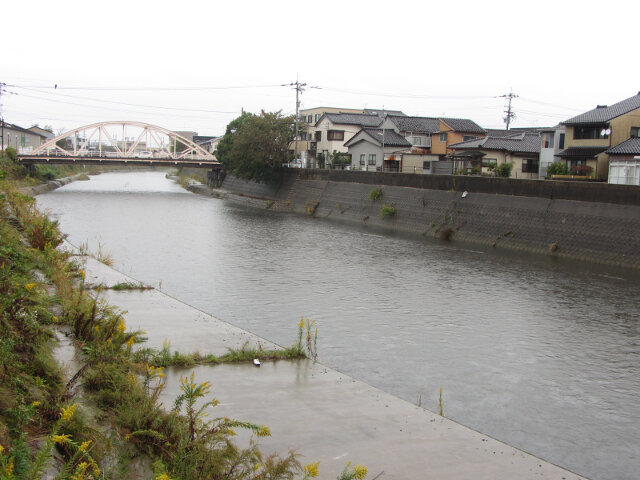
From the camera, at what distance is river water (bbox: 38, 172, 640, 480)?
23.1 feet

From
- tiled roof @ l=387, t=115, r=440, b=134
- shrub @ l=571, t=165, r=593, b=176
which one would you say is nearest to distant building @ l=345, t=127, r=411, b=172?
tiled roof @ l=387, t=115, r=440, b=134

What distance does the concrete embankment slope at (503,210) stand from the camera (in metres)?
17.5

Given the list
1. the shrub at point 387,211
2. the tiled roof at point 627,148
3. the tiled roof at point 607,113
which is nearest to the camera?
the tiled roof at point 627,148

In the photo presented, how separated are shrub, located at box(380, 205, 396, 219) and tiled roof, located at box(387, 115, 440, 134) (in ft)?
40.3

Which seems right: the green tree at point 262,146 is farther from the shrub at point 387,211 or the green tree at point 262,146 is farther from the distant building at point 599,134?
the distant building at point 599,134

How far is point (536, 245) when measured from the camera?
19344mm

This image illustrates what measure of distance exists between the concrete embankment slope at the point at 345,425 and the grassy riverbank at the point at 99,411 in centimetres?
29

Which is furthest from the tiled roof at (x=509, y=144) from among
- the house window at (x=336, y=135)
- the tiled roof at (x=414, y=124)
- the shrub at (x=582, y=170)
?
the house window at (x=336, y=135)

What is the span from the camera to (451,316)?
1142cm

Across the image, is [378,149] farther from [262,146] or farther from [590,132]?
[590,132]

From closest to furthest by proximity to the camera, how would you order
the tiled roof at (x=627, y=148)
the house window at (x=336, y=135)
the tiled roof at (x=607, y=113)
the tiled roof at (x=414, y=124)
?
the tiled roof at (x=627, y=148)
the tiled roof at (x=607, y=113)
the tiled roof at (x=414, y=124)
the house window at (x=336, y=135)

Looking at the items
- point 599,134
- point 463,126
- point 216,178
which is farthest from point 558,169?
point 216,178

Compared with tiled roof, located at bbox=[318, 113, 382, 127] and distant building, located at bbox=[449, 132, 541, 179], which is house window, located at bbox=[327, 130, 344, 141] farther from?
distant building, located at bbox=[449, 132, 541, 179]

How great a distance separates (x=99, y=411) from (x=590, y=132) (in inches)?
932
